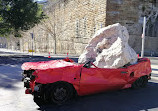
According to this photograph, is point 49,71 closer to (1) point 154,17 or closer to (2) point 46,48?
(1) point 154,17

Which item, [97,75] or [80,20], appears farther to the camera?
[80,20]

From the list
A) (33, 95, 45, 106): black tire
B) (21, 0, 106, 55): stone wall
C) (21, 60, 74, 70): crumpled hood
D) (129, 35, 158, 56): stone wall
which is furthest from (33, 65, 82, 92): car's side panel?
(129, 35, 158, 56): stone wall

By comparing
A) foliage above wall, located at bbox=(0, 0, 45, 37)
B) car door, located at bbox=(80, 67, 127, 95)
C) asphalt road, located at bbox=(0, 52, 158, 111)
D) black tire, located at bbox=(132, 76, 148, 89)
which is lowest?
asphalt road, located at bbox=(0, 52, 158, 111)

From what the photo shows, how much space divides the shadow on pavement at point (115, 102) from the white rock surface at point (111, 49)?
0.96 m

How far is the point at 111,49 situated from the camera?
18.2 ft

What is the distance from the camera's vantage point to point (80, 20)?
2920 cm

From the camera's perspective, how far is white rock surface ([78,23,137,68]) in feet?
16.6

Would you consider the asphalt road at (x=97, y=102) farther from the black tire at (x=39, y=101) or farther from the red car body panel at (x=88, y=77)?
the red car body panel at (x=88, y=77)

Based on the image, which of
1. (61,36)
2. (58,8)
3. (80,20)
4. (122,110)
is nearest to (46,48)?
(61,36)

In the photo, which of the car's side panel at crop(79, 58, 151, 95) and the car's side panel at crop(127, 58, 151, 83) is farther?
the car's side panel at crop(127, 58, 151, 83)

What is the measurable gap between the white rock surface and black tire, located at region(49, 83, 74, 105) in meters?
1.64

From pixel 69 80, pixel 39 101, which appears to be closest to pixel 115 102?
pixel 69 80

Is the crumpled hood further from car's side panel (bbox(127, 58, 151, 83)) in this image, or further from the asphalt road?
car's side panel (bbox(127, 58, 151, 83))

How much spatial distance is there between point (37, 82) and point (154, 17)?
27.2 metres
